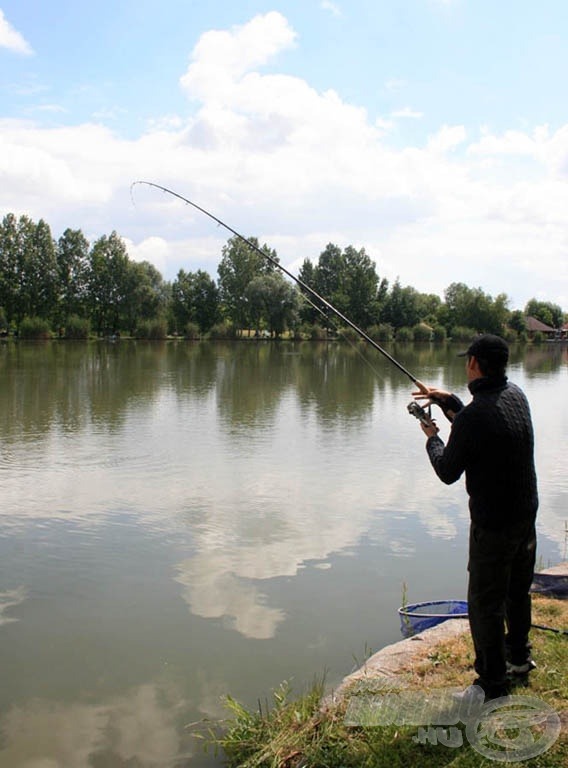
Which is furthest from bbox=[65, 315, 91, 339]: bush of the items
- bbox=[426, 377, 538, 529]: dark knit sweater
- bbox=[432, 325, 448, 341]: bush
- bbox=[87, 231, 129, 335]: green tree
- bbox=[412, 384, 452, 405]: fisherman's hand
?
bbox=[426, 377, 538, 529]: dark knit sweater

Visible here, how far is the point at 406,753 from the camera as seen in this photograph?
3.11 meters

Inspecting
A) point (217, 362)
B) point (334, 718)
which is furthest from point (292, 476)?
point (217, 362)

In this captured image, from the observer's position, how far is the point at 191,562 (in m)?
6.92

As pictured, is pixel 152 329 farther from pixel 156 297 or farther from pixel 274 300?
pixel 274 300

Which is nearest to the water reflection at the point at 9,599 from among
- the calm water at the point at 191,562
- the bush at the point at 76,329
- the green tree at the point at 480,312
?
the calm water at the point at 191,562

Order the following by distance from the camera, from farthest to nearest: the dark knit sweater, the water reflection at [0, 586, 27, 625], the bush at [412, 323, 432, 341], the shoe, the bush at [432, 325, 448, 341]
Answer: the bush at [432, 325, 448, 341]
the bush at [412, 323, 432, 341]
the water reflection at [0, 586, 27, 625]
the shoe
the dark knit sweater

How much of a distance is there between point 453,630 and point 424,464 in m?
7.53

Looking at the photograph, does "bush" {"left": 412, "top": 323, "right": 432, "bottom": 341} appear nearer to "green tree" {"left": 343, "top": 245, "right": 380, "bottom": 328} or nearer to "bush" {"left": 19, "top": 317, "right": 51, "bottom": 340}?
"green tree" {"left": 343, "top": 245, "right": 380, "bottom": 328}

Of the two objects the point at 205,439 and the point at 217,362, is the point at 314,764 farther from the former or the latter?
the point at 217,362

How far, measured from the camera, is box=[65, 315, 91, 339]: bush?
2534 inches

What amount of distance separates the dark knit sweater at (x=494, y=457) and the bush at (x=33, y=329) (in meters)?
62.4

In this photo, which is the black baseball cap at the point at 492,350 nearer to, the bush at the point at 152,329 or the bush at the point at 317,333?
the bush at the point at 152,329

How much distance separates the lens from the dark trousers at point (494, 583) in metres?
3.32

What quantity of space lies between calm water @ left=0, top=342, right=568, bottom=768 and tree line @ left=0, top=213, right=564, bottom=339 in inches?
1879
